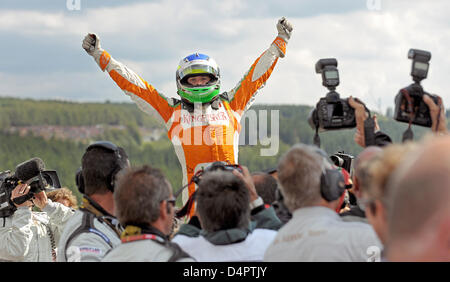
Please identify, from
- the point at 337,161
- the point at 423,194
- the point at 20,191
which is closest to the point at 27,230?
the point at 20,191

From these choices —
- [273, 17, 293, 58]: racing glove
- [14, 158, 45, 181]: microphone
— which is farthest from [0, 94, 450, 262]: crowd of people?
[273, 17, 293, 58]: racing glove

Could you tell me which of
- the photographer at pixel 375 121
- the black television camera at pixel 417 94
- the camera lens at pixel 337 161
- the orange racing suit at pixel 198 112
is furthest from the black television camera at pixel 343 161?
the black television camera at pixel 417 94

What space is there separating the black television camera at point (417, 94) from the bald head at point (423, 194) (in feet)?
7.64

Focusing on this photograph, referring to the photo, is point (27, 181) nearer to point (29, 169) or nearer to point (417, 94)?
point (29, 169)

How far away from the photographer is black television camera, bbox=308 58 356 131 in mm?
4512

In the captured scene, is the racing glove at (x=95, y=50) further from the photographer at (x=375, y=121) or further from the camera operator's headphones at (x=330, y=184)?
the camera operator's headphones at (x=330, y=184)

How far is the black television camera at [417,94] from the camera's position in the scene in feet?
13.9

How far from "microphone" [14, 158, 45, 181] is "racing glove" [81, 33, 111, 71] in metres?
1.38

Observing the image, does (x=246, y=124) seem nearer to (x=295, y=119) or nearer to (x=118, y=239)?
(x=118, y=239)

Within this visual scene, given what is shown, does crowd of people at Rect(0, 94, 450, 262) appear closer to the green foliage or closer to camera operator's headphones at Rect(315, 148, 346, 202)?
camera operator's headphones at Rect(315, 148, 346, 202)

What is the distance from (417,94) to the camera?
13.9 feet

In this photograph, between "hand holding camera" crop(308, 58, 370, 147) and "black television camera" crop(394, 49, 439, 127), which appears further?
"hand holding camera" crop(308, 58, 370, 147)

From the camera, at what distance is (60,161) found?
363 ft
